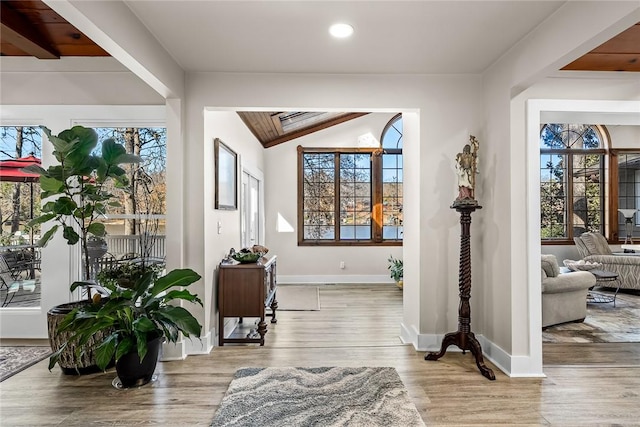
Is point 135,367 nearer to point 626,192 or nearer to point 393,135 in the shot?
point 393,135

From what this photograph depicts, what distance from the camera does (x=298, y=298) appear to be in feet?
18.3

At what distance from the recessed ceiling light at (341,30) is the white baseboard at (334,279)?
A: 501 cm

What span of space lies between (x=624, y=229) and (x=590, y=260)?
208 centimetres

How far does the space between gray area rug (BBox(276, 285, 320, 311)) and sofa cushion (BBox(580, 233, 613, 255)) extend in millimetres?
4981

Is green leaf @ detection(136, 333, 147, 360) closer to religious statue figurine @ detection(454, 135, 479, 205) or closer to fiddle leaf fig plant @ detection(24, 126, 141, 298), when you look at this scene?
fiddle leaf fig plant @ detection(24, 126, 141, 298)

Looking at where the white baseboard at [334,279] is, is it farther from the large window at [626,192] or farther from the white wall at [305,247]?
the large window at [626,192]

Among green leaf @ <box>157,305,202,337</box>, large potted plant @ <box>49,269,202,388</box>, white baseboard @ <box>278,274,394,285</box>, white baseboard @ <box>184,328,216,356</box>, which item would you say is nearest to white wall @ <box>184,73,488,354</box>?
large potted plant @ <box>49,269,202,388</box>

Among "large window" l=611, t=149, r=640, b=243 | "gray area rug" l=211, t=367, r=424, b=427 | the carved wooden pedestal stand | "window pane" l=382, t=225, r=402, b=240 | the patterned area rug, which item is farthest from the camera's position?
"large window" l=611, t=149, r=640, b=243

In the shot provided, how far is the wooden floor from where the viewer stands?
2.23 metres

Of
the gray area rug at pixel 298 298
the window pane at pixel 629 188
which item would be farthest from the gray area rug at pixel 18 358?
the window pane at pixel 629 188

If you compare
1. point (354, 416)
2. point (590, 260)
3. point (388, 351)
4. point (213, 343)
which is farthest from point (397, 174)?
point (354, 416)

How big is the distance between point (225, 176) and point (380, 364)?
2.46 metres

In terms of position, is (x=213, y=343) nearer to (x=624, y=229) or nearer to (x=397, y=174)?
(x=397, y=174)

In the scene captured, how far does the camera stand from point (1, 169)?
11.4ft
